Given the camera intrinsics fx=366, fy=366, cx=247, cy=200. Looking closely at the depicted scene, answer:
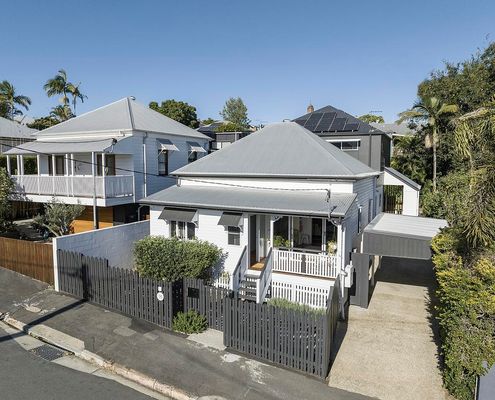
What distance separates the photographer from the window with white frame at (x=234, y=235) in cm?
1519

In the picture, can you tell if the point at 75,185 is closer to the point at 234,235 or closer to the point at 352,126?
the point at 234,235

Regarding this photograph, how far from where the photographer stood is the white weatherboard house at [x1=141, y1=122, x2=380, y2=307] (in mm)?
13539

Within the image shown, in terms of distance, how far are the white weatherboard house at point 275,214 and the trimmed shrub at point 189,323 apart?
2198mm

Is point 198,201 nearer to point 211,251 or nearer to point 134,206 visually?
point 211,251

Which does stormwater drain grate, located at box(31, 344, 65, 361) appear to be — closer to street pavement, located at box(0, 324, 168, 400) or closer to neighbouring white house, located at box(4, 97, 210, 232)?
street pavement, located at box(0, 324, 168, 400)

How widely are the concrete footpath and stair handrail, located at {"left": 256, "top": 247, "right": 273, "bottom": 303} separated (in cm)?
248

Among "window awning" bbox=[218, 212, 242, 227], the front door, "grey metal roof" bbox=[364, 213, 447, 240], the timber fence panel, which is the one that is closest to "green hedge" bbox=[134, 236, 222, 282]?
"window awning" bbox=[218, 212, 242, 227]

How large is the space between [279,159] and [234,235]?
443cm

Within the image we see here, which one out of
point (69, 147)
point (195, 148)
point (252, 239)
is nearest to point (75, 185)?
point (69, 147)

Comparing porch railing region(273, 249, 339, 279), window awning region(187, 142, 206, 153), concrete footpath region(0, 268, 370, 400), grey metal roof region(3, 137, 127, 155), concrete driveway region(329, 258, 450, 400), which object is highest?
window awning region(187, 142, 206, 153)

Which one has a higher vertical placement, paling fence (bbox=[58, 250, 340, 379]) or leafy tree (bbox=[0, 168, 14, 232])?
leafy tree (bbox=[0, 168, 14, 232])

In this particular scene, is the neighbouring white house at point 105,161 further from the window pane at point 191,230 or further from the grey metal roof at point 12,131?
the grey metal roof at point 12,131

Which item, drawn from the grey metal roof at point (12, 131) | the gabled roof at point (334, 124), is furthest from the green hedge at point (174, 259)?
the grey metal roof at point (12, 131)

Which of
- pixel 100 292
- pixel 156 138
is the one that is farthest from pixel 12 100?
pixel 100 292
